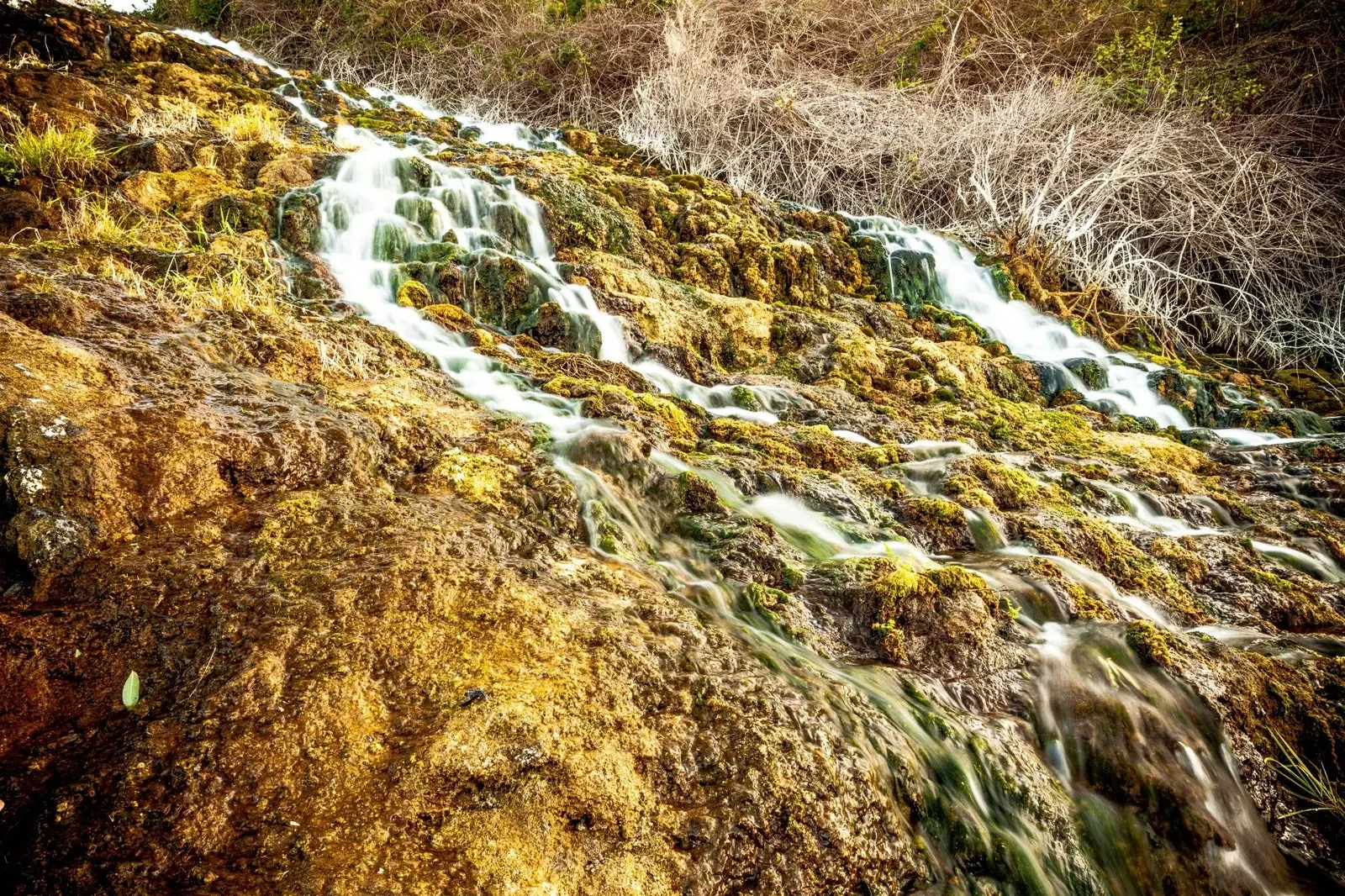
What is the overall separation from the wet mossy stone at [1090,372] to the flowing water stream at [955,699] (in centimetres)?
336

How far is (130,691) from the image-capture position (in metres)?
1.49

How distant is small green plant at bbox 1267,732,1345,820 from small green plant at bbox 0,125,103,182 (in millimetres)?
8069

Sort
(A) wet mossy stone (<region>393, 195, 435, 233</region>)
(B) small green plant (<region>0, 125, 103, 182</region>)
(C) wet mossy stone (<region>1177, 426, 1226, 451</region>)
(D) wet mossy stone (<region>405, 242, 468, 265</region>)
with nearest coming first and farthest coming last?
1. (B) small green plant (<region>0, 125, 103, 182</region>)
2. (D) wet mossy stone (<region>405, 242, 468, 265</region>)
3. (A) wet mossy stone (<region>393, 195, 435, 233</region>)
4. (C) wet mossy stone (<region>1177, 426, 1226, 451</region>)

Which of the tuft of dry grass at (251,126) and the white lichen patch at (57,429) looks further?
the tuft of dry grass at (251,126)

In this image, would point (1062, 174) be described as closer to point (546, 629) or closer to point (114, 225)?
point (546, 629)

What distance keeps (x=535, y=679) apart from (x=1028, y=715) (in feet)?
6.32

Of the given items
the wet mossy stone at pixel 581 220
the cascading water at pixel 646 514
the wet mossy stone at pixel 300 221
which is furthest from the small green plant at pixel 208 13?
the wet mossy stone at pixel 300 221

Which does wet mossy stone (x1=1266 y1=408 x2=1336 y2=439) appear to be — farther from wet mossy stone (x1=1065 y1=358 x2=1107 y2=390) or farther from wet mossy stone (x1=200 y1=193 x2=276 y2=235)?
wet mossy stone (x1=200 y1=193 x2=276 y2=235)

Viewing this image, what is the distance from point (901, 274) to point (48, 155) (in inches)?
342

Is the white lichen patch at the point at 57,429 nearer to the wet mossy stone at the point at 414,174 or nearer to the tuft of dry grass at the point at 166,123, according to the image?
the wet mossy stone at the point at 414,174

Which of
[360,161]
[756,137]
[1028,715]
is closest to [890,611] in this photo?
[1028,715]

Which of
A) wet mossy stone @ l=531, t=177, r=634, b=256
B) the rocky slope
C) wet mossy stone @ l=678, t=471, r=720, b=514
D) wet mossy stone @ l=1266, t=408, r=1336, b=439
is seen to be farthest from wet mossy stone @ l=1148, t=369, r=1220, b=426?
wet mossy stone @ l=678, t=471, r=720, b=514

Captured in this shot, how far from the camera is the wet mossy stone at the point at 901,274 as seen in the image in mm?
8852

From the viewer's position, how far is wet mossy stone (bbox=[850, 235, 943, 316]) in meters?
8.85
